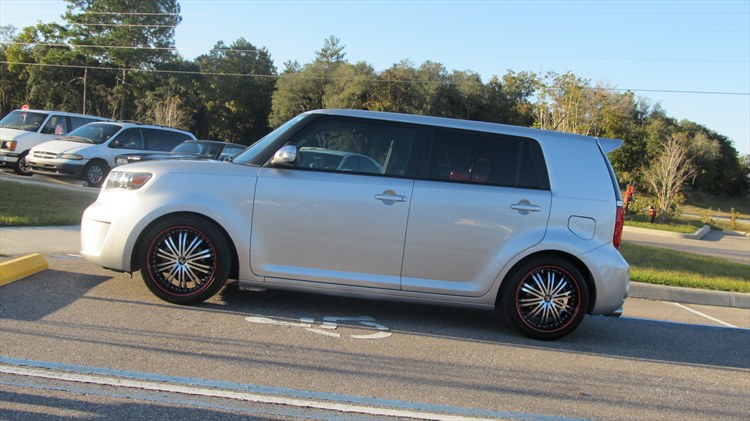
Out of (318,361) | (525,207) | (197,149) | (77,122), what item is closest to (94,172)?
(197,149)

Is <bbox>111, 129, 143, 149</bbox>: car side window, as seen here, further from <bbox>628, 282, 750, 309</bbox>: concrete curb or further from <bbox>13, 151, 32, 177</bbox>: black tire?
<bbox>628, 282, 750, 309</bbox>: concrete curb

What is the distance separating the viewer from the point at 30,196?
39.0 ft

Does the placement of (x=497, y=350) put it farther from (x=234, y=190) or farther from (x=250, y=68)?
(x=250, y=68)

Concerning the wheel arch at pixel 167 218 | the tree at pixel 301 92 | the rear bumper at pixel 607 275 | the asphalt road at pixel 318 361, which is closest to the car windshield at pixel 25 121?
the asphalt road at pixel 318 361

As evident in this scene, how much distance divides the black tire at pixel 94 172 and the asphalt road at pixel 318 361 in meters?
9.87

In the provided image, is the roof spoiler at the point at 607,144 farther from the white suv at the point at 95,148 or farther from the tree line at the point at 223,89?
the tree line at the point at 223,89

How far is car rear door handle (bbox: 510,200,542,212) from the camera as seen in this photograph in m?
5.38

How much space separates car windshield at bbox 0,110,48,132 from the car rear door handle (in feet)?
54.2

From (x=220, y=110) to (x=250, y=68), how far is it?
8.90 metres

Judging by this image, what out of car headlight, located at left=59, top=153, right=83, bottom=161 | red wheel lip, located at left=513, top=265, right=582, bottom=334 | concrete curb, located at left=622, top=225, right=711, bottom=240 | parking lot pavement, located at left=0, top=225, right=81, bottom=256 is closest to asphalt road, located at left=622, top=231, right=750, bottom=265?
concrete curb, located at left=622, top=225, right=711, bottom=240

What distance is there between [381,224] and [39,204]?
28.3 feet

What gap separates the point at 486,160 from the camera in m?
5.54

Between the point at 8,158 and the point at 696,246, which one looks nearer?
the point at 8,158

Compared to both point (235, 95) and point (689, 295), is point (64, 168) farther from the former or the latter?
point (235, 95)
